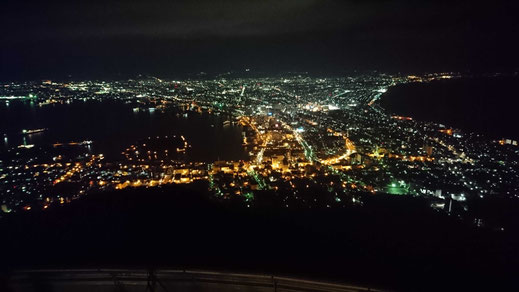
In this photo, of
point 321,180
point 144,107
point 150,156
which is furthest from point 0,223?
point 144,107

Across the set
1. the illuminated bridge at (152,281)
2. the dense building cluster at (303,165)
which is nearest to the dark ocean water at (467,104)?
the dense building cluster at (303,165)

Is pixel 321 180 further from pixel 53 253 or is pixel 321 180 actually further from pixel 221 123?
pixel 221 123

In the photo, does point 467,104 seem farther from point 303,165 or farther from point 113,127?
point 113,127

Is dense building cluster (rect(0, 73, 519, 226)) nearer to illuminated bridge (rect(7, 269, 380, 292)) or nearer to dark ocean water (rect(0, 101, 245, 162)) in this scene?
dark ocean water (rect(0, 101, 245, 162))

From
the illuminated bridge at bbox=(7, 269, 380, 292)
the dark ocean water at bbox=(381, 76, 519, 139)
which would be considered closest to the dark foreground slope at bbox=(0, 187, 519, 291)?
the illuminated bridge at bbox=(7, 269, 380, 292)

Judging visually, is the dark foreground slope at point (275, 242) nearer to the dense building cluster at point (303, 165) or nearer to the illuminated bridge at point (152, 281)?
the illuminated bridge at point (152, 281)

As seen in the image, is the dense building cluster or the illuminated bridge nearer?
the illuminated bridge
